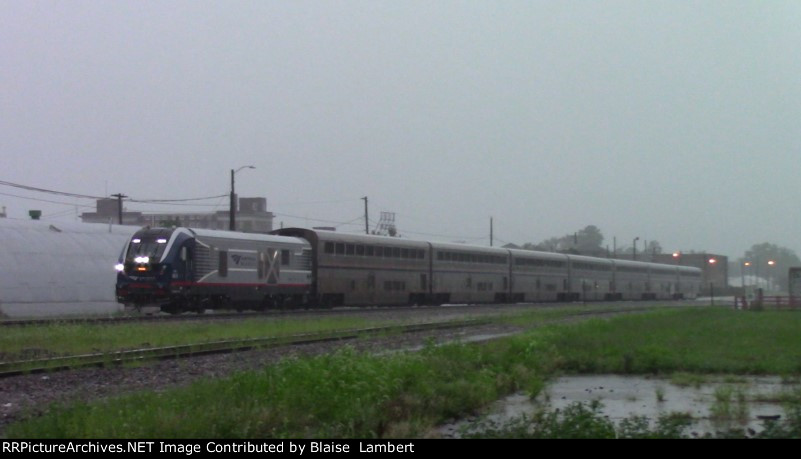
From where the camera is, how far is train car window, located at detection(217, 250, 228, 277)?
36.5 m

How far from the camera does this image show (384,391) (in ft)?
42.2

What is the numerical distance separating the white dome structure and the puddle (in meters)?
28.4

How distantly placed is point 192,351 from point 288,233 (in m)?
25.0

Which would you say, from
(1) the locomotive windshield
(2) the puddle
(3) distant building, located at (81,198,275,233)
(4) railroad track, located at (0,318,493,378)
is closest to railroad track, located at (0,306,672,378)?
(4) railroad track, located at (0,318,493,378)

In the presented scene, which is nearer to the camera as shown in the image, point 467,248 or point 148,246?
point 148,246

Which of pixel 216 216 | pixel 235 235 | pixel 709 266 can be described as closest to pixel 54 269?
pixel 235 235

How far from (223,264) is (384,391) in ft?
81.5

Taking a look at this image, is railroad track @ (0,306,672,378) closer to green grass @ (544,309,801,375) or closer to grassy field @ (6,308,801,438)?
grassy field @ (6,308,801,438)

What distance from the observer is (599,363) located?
1922 cm

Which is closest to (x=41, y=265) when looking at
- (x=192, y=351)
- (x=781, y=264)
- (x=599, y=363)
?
(x=192, y=351)

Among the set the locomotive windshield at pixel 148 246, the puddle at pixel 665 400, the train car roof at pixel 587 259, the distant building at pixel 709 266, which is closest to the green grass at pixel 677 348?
the puddle at pixel 665 400

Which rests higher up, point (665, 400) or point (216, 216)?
point (216, 216)

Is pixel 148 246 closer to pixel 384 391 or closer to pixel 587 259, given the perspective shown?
pixel 384 391
